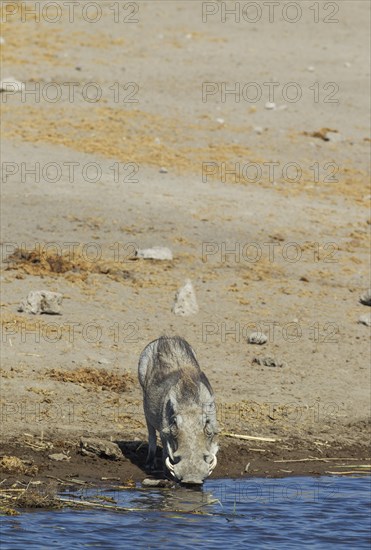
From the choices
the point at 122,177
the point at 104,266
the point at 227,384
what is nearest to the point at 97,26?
the point at 122,177

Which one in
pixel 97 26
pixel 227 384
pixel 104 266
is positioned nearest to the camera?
pixel 227 384

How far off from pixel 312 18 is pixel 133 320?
22.0 metres

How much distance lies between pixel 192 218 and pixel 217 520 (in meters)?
11.4

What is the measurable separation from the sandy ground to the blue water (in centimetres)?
67

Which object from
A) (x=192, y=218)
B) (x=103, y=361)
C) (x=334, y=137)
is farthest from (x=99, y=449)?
(x=334, y=137)

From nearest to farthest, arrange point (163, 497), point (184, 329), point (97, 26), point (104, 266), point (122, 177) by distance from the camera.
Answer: point (163, 497)
point (184, 329)
point (104, 266)
point (122, 177)
point (97, 26)

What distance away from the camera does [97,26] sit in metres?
36.1

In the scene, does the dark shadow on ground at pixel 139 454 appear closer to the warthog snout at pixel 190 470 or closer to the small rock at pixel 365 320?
Answer: the warthog snout at pixel 190 470

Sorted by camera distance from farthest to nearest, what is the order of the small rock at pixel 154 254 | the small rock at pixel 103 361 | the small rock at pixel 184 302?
the small rock at pixel 154 254
the small rock at pixel 184 302
the small rock at pixel 103 361

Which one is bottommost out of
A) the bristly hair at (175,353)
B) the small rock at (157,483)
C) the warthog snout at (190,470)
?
the small rock at (157,483)

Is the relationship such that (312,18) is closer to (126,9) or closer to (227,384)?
(126,9)

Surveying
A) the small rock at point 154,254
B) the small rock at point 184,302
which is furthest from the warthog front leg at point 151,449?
the small rock at point 154,254

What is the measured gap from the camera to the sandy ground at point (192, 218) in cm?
1577

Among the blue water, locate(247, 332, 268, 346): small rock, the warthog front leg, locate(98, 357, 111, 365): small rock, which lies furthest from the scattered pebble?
the warthog front leg
